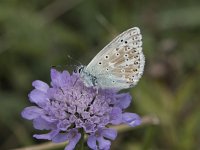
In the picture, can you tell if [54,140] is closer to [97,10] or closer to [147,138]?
[147,138]

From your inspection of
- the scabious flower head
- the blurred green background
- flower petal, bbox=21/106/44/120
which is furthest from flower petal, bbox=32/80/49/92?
the blurred green background

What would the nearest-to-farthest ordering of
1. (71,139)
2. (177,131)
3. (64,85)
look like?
(71,139) → (64,85) → (177,131)

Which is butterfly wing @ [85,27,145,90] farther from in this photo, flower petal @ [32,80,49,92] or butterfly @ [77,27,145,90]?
flower petal @ [32,80,49,92]

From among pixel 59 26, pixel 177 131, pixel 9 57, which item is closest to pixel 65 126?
pixel 177 131

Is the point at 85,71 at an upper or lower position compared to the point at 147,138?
upper

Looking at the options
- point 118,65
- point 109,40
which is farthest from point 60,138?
point 109,40

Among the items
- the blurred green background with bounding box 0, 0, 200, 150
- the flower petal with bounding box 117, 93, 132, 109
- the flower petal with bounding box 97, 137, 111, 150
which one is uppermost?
the blurred green background with bounding box 0, 0, 200, 150

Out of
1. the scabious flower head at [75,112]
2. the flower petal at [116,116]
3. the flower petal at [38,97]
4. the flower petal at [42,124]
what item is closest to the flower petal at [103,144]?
the scabious flower head at [75,112]

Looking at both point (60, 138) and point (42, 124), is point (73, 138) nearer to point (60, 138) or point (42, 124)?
point (60, 138)
